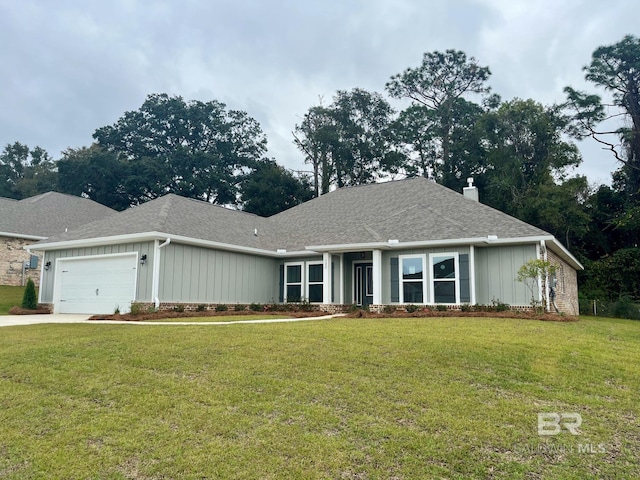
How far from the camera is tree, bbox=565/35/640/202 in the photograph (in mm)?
28203

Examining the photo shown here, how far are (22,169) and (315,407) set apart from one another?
187ft

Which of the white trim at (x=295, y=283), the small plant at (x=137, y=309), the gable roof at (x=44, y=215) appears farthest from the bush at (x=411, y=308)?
the gable roof at (x=44, y=215)

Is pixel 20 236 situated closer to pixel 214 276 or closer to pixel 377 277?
pixel 214 276

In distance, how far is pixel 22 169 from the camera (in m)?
51.1

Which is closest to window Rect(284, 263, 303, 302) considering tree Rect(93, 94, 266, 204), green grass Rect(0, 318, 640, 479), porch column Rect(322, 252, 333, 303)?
porch column Rect(322, 252, 333, 303)

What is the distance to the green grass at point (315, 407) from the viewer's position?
390cm

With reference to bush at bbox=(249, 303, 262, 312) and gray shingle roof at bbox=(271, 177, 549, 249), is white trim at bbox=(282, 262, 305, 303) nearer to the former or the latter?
gray shingle roof at bbox=(271, 177, 549, 249)

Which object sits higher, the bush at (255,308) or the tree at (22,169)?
the tree at (22,169)

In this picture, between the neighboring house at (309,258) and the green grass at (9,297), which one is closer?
the neighboring house at (309,258)

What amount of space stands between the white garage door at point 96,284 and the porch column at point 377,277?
25.2 ft

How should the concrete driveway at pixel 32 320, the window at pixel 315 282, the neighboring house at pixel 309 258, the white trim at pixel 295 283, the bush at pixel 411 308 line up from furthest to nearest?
the white trim at pixel 295 283
the window at pixel 315 282
the neighboring house at pixel 309 258
the bush at pixel 411 308
the concrete driveway at pixel 32 320

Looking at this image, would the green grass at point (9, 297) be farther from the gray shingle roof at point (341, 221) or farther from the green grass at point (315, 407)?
the green grass at point (315, 407)

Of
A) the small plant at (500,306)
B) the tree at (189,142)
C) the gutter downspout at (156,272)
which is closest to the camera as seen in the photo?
the small plant at (500,306)

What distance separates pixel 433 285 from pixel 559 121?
19.2 m
